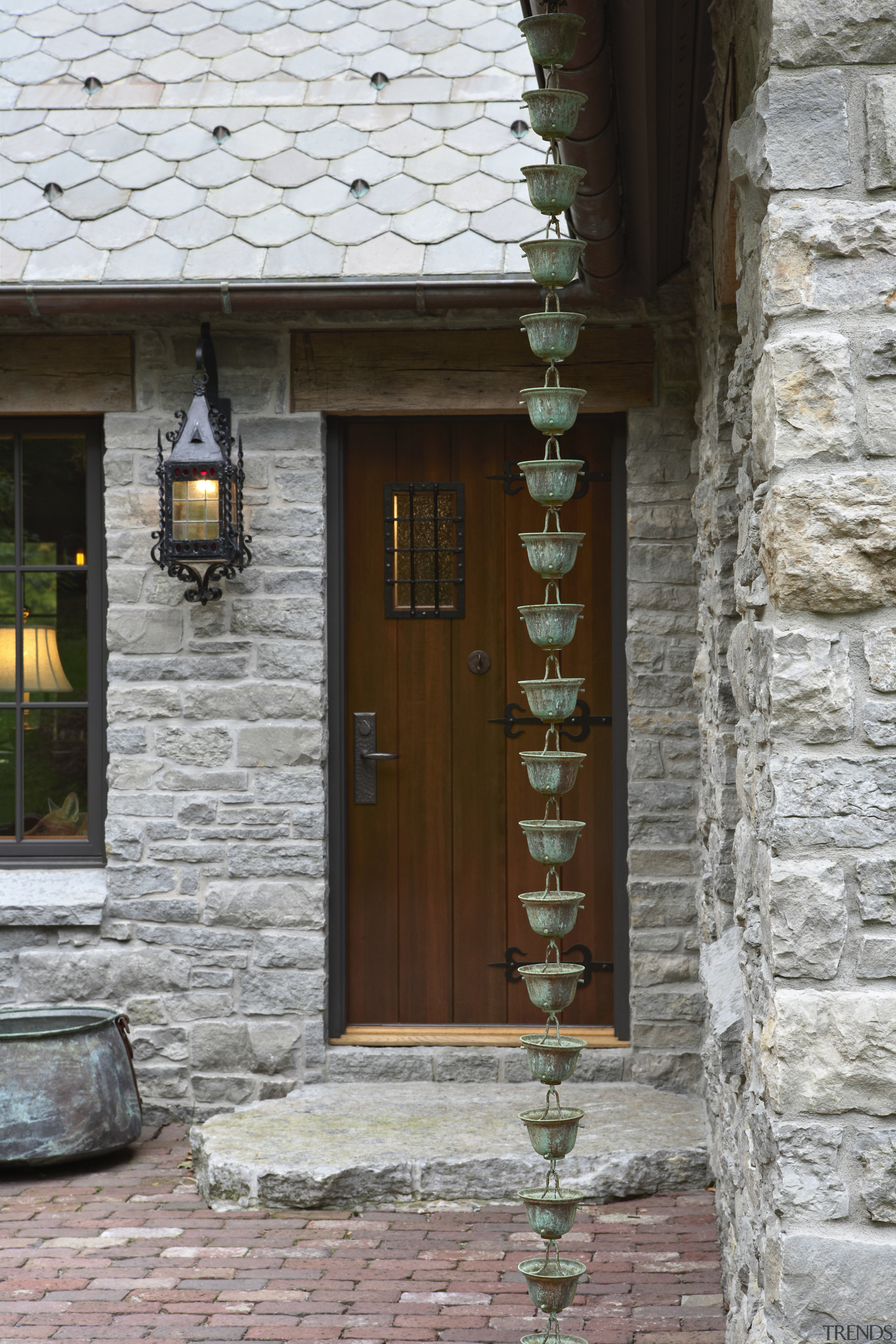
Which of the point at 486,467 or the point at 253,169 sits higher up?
the point at 253,169

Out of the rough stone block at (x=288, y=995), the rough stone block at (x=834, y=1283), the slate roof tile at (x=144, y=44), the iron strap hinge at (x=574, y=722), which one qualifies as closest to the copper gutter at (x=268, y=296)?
the slate roof tile at (x=144, y=44)

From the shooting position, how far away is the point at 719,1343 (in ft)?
10.5

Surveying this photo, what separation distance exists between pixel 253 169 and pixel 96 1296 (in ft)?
12.9

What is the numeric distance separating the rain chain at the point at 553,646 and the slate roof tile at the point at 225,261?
7.87ft

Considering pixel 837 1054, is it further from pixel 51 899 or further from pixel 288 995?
pixel 51 899

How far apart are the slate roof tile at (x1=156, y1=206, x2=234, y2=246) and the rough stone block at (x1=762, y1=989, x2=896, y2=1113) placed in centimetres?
381

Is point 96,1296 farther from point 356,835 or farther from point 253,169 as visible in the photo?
point 253,169

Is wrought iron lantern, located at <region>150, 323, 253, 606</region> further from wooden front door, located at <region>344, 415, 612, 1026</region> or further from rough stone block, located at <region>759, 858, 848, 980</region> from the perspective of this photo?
rough stone block, located at <region>759, 858, 848, 980</region>

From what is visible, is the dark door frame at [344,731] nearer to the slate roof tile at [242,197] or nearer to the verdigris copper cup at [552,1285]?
the slate roof tile at [242,197]

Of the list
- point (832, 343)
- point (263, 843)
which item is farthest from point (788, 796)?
point (263, 843)

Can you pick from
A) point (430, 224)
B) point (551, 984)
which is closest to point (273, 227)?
point (430, 224)

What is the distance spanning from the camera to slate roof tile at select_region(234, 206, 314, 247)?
16.1ft

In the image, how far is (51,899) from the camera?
5090 millimetres

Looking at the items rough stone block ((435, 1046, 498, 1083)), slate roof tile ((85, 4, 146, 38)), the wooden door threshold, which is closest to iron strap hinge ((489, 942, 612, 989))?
the wooden door threshold
